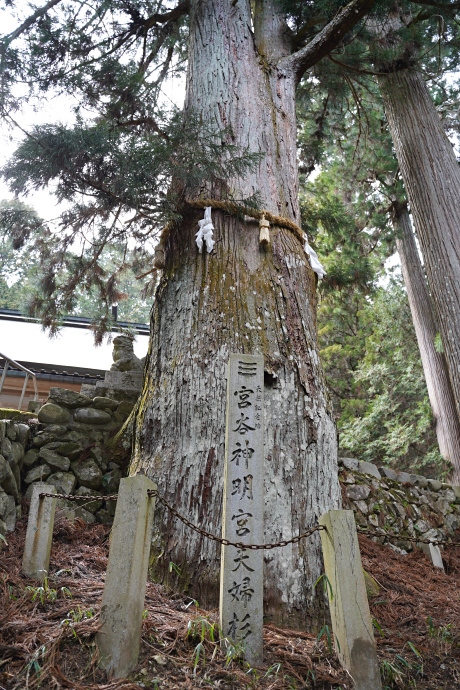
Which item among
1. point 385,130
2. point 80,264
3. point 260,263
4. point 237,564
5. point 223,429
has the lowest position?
point 237,564

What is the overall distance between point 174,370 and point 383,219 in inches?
347

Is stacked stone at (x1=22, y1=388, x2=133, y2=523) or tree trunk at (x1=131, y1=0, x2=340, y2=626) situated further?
stacked stone at (x1=22, y1=388, x2=133, y2=523)

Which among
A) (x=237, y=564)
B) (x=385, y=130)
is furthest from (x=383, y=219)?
(x=237, y=564)

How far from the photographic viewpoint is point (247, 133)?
4.76 m

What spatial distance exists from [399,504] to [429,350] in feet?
12.7

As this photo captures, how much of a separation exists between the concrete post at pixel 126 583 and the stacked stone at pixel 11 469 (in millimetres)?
2098

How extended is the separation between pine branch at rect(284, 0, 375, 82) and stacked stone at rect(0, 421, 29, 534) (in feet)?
16.1

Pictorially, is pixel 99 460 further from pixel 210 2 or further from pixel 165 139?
pixel 210 2

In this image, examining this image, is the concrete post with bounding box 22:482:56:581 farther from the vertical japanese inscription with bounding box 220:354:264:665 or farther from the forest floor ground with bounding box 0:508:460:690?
the vertical japanese inscription with bounding box 220:354:264:665

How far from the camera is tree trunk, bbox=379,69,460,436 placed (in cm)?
626

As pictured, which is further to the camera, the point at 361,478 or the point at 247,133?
the point at 361,478

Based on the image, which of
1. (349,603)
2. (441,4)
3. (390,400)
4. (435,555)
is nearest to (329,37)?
(441,4)

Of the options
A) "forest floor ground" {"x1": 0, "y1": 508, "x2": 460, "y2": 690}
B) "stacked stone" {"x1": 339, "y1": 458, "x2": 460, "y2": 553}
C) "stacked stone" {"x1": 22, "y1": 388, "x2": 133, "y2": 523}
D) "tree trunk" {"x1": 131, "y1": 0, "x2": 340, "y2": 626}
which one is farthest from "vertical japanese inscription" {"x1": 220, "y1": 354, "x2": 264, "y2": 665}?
"stacked stone" {"x1": 339, "y1": 458, "x2": 460, "y2": 553}

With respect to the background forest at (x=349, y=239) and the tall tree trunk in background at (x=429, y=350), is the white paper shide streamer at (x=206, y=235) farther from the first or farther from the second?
the tall tree trunk in background at (x=429, y=350)
